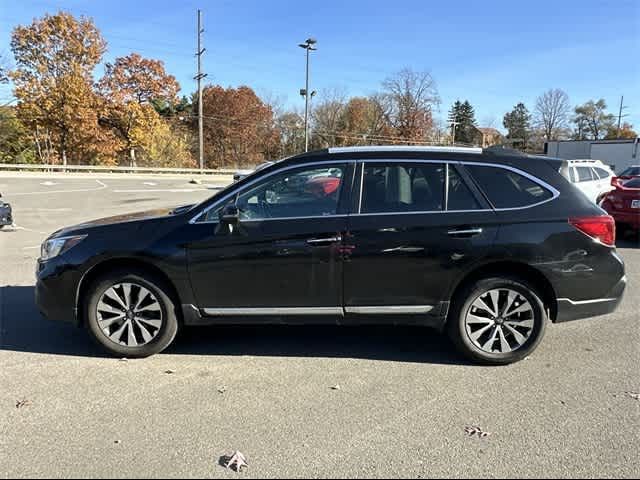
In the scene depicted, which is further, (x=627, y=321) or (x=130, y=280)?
(x=627, y=321)

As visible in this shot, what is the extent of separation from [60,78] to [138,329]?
41.2 metres

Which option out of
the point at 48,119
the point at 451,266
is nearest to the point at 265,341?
the point at 451,266

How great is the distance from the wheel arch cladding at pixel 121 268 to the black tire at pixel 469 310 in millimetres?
2379

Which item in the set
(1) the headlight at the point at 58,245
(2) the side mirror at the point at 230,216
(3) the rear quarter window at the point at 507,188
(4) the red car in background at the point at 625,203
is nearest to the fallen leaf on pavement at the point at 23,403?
(1) the headlight at the point at 58,245

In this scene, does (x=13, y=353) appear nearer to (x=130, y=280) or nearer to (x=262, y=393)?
(x=130, y=280)

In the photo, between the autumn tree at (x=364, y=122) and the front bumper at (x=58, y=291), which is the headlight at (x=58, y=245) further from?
the autumn tree at (x=364, y=122)

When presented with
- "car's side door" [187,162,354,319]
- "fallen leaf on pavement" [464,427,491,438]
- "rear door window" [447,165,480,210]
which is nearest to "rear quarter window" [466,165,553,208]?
"rear door window" [447,165,480,210]

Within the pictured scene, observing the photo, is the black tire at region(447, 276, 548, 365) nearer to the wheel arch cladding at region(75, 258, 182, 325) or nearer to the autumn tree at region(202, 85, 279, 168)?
the wheel arch cladding at region(75, 258, 182, 325)

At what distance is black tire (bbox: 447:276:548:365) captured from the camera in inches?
156

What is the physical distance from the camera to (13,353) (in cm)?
421

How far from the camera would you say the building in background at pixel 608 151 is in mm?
42375

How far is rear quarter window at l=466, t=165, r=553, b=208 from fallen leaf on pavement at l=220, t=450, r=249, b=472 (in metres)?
2.73

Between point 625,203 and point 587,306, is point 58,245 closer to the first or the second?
point 587,306

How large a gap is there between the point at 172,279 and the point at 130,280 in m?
0.37
